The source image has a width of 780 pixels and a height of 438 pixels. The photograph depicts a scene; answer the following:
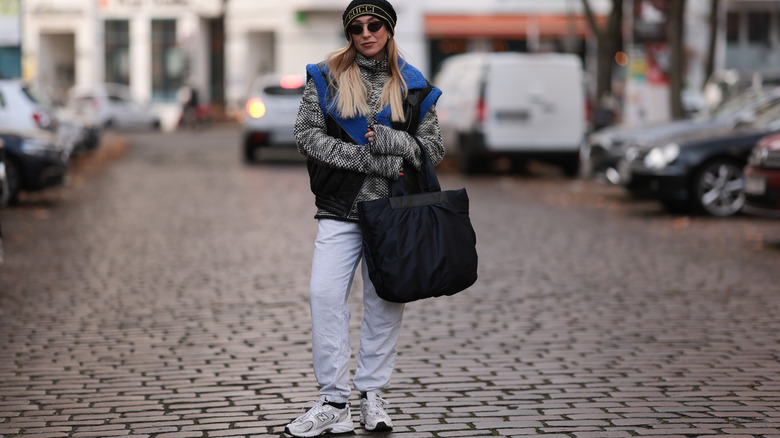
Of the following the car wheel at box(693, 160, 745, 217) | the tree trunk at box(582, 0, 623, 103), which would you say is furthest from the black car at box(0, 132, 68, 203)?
the tree trunk at box(582, 0, 623, 103)

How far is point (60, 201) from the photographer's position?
16344 mm

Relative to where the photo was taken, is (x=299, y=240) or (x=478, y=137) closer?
(x=299, y=240)

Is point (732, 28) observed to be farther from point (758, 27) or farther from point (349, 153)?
point (349, 153)

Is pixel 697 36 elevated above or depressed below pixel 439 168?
above

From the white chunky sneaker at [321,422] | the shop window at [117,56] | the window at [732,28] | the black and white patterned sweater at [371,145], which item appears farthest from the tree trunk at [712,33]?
the shop window at [117,56]

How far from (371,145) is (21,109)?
14.9 m

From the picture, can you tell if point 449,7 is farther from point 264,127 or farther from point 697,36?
point 264,127

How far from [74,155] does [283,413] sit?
19.3 metres

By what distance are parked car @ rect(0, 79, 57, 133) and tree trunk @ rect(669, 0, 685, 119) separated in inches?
412

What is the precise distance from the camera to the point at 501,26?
163ft

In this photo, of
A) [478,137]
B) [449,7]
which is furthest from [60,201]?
[449,7]

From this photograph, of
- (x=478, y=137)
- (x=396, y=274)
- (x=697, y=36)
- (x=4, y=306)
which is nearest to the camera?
(x=396, y=274)

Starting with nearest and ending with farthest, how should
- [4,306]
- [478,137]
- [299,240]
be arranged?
[4,306]
[299,240]
[478,137]

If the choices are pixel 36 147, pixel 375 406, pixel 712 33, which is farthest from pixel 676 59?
pixel 375 406
